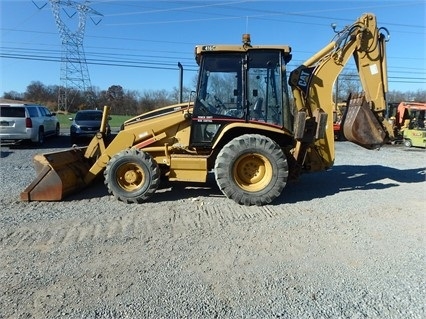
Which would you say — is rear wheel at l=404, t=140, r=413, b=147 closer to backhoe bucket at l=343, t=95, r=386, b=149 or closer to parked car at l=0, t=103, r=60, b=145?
backhoe bucket at l=343, t=95, r=386, b=149

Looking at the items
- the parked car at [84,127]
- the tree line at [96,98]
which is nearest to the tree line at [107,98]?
the tree line at [96,98]

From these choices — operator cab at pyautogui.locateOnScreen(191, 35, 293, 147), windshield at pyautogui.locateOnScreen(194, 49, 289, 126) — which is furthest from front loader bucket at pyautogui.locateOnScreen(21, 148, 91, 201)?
windshield at pyautogui.locateOnScreen(194, 49, 289, 126)

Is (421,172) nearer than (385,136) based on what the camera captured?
No

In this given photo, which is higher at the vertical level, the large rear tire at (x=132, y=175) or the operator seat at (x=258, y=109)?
the operator seat at (x=258, y=109)

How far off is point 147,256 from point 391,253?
2.99m

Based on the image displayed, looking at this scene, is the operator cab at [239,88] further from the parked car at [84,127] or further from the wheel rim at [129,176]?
the parked car at [84,127]

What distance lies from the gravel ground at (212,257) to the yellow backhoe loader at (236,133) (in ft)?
1.34

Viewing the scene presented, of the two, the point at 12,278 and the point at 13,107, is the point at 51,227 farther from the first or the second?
the point at 13,107

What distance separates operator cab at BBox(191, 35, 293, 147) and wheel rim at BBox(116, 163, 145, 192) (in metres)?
1.30

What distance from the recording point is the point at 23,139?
14406mm

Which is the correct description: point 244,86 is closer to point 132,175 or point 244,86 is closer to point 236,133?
point 236,133

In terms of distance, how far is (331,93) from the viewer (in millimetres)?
6980

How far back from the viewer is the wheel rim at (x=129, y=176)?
21.3ft

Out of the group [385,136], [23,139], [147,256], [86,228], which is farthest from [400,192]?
[23,139]
